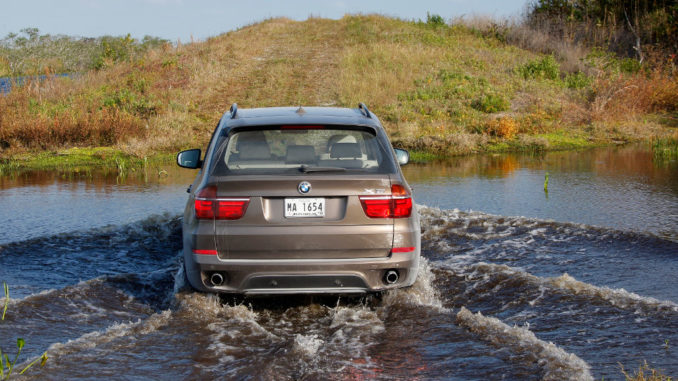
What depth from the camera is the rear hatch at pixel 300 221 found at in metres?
5.38

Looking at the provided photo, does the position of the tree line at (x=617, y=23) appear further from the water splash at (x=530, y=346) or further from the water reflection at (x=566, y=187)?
the water splash at (x=530, y=346)

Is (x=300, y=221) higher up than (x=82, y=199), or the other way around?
(x=300, y=221)

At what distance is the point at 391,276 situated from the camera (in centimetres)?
559

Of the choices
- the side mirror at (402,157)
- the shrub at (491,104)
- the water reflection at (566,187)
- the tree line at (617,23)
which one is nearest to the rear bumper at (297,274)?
the side mirror at (402,157)

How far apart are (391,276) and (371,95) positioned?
21.5 metres

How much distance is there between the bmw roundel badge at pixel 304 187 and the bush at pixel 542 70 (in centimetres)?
2617

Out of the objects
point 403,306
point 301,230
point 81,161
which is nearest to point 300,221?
point 301,230

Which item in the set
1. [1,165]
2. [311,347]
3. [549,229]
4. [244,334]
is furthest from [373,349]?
[1,165]

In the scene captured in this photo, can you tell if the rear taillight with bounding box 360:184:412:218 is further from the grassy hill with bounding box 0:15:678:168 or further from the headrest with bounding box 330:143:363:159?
the grassy hill with bounding box 0:15:678:168

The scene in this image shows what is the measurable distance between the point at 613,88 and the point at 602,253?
1803cm

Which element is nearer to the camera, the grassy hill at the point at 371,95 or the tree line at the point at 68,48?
the grassy hill at the point at 371,95

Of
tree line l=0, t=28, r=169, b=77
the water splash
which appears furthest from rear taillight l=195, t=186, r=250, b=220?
tree line l=0, t=28, r=169, b=77

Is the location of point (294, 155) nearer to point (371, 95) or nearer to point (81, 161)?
point (81, 161)

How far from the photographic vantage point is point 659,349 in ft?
16.9
